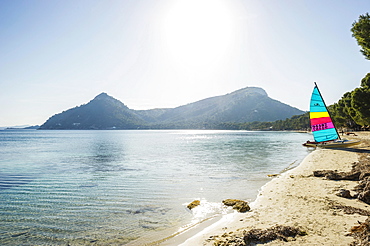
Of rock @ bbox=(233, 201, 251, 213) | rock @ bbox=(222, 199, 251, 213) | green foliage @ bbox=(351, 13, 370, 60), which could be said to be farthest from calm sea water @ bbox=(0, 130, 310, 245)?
green foliage @ bbox=(351, 13, 370, 60)

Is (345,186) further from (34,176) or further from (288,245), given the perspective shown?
(34,176)

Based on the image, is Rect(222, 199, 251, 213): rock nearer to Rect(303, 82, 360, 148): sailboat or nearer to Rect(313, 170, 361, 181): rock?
Rect(313, 170, 361, 181): rock

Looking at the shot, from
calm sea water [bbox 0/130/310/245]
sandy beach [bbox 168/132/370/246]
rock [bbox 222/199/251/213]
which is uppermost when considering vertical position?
sandy beach [bbox 168/132/370/246]

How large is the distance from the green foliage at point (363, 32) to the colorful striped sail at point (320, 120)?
19.6 m

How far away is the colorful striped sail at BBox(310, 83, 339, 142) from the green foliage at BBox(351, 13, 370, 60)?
19.6 meters

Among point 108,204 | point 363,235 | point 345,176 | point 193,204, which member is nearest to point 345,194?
point 345,176

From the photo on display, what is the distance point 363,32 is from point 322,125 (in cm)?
2549

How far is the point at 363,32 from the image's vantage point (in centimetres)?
1884

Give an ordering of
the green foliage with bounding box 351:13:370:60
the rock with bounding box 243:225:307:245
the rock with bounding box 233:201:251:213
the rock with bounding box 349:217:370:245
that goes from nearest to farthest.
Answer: the rock with bounding box 349:217:370:245 < the rock with bounding box 243:225:307:245 < the rock with bounding box 233:201:251:213 < the green foliage with bounding box 351:13:370:60

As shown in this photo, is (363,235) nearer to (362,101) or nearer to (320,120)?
(320,120)

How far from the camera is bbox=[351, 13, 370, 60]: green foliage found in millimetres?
18672

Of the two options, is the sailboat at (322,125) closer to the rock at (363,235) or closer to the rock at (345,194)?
the rock at (345,194)

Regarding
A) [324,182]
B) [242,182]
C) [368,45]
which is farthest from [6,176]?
[368,45]

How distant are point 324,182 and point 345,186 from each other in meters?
1.74
